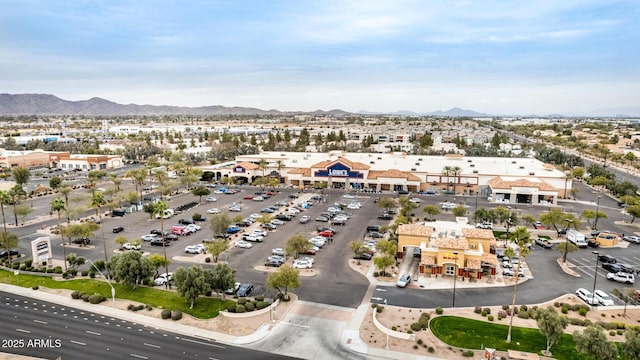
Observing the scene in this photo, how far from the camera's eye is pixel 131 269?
4059 cm

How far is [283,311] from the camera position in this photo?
37.2 meters

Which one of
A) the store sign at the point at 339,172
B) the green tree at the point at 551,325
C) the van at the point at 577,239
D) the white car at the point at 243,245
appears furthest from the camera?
the store sign at the point at 339,172

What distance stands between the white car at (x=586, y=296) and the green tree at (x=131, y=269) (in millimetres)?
43739

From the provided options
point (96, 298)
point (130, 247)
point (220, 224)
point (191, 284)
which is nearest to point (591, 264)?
point (191, 284)

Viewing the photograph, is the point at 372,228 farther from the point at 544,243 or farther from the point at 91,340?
the point at 91,340

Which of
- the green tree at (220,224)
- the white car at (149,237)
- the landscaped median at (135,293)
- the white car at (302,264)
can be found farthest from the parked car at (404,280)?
the white car at (149,237)

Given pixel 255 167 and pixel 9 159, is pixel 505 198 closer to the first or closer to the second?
pixel 255 167

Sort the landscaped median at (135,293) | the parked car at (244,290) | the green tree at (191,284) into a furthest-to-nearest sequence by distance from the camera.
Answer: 1. the parked car at (244,290)
2. the landscaped median at (135,293)
3. the green tree at (191,284)

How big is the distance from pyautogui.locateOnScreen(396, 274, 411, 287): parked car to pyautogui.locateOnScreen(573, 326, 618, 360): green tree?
17126mm

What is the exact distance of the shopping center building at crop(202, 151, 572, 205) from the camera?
82.8 metres

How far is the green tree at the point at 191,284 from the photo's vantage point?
37219 millimetres

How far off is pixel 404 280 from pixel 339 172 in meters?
54.5

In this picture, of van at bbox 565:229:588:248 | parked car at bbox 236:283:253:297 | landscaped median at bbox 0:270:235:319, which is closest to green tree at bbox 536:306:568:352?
parked car at bbox 236:283:253:297

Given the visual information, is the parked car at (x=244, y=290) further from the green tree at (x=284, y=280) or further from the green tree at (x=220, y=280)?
the green tree at (x=284, y=280)
